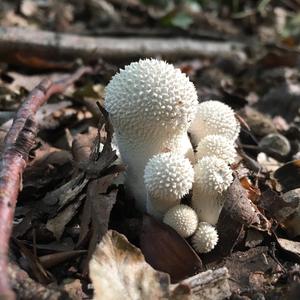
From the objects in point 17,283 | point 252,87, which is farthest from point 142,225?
point 252,87

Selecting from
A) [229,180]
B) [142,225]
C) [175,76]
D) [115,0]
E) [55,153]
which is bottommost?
[115,0]

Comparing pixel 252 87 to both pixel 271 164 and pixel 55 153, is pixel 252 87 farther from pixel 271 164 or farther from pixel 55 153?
pixel 55 153

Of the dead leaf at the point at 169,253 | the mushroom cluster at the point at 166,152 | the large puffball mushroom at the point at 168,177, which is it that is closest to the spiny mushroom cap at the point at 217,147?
the mushroom cluster at the point at 166,152

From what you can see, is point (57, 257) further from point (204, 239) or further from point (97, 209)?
point (204, 239)

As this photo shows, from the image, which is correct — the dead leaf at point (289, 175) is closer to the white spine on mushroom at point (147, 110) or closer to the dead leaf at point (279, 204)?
the dead leaf at point (279, 204)

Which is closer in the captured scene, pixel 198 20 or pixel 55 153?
pixel 55 153

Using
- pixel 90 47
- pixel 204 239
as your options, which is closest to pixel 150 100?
pixel 204 239
